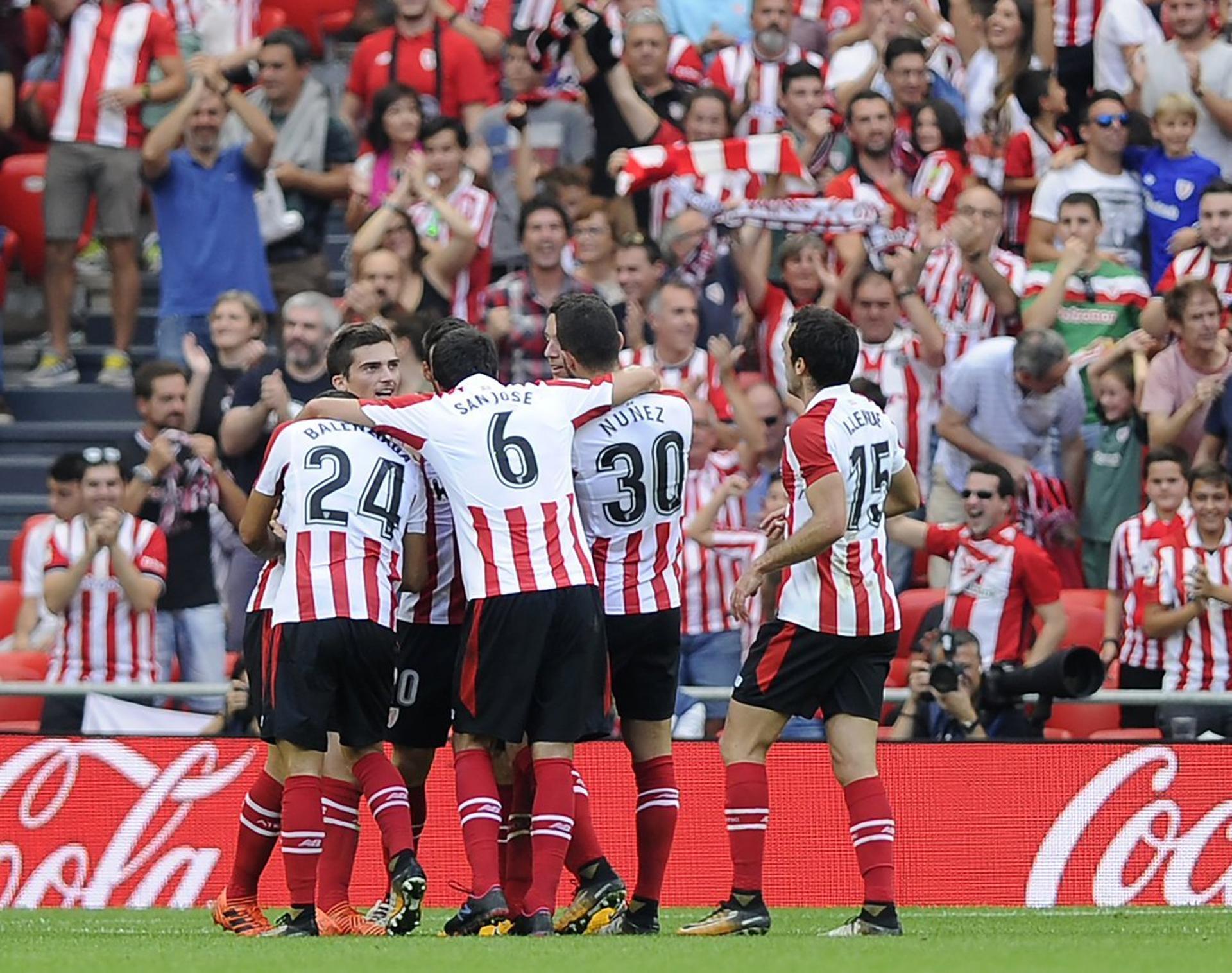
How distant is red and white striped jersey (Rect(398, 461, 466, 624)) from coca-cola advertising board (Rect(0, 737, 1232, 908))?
2.24 metres

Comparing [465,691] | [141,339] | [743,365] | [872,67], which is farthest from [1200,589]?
[141,339]

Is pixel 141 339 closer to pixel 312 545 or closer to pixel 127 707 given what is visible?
pixel 127 707

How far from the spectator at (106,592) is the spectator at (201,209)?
2.33m

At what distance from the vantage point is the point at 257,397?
40.9 ft

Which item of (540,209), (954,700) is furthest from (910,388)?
(954,700)

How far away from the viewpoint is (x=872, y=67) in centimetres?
1554

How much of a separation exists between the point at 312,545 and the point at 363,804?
9.28 feet

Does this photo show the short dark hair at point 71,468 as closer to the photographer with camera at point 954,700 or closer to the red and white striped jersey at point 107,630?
the red and white striped jersey at point 107,630

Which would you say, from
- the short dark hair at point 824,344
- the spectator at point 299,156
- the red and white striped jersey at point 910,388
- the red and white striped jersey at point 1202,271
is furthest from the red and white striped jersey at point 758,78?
the short dark hair at point 824,344

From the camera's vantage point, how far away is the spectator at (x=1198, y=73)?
47.8ft

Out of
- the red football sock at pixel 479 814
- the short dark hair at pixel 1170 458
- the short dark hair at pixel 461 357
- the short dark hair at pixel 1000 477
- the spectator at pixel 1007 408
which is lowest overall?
the red football sock at pixel 479 814

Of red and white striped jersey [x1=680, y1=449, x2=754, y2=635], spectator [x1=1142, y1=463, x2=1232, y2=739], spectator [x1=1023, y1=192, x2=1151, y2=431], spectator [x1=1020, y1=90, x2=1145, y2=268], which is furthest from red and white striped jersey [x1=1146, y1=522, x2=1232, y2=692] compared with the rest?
spectator [x1=1020, y1=90, x2=1145, y2=268]

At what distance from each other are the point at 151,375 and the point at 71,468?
74cm

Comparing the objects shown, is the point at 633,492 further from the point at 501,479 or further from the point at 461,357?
the point at 461,357
